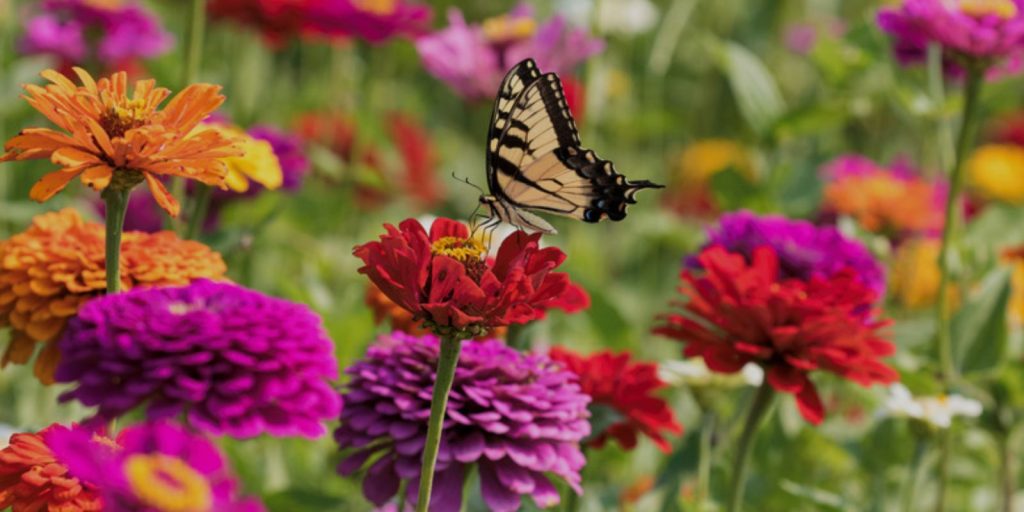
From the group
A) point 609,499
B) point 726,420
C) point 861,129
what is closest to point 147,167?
point 609,499

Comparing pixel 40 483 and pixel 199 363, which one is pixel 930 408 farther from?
pixel 40 483

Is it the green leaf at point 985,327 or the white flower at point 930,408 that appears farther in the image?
the green leaf at point 985,327

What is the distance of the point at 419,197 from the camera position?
2.47 m

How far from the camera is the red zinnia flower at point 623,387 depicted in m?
1.08

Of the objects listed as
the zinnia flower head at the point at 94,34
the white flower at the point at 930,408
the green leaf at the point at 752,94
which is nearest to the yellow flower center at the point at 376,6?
the zinnia flower head at the point at 94,34

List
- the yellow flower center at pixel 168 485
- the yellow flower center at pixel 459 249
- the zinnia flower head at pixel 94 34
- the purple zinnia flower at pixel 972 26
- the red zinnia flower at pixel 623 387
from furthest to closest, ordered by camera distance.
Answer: the zinnia flower head at pixel 94 34
the purple zinnia flower at pixel 972 26
the red zinnia flower at pixel 623 387
the yellow flower center at pixel 459 249
the yellow flower center at pixel 168 485

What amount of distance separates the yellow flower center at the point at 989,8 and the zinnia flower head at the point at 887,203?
55 centimetres

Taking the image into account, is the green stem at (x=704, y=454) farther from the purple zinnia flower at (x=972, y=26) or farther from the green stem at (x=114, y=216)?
the green stem at (x=114, y=216)

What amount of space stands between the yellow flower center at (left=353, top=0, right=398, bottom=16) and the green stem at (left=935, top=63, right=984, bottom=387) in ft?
2.53

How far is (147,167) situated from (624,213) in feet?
1.26

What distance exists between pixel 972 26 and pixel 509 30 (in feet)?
2.24

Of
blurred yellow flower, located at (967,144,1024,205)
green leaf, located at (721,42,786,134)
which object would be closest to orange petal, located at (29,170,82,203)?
green leaf, located at (721,42,786,134)

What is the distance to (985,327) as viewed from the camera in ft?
4.70

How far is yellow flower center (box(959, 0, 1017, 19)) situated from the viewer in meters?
1.31
